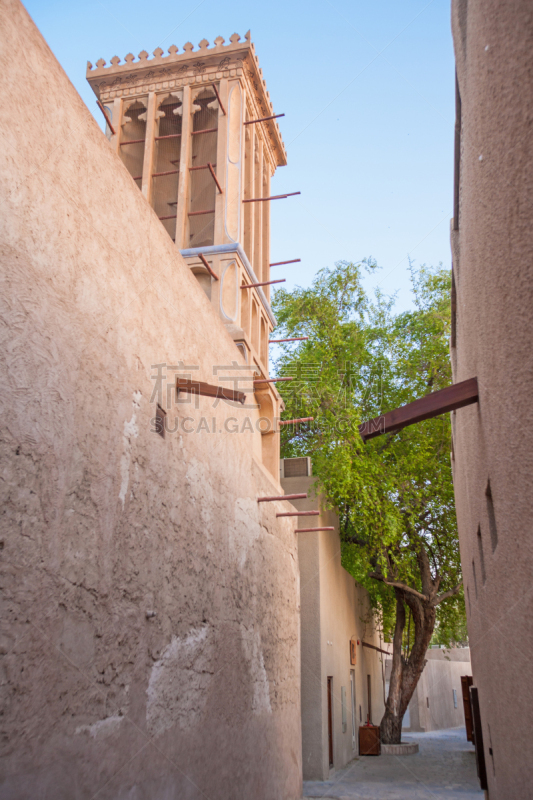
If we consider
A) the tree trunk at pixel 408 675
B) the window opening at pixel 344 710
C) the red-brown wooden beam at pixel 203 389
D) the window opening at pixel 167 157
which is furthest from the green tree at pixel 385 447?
the red-brown wooden beam at pixel 203 389

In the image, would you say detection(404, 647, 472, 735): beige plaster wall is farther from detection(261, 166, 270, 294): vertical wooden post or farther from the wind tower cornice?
the wind tower cornice

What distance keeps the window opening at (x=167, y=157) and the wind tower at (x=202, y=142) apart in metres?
0.02

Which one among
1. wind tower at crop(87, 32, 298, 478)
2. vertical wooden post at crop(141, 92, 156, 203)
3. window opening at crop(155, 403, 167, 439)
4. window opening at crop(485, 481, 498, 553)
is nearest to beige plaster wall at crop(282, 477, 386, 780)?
wind tower at crop(87, 32, 298, 478)

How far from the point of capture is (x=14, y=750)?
292cm

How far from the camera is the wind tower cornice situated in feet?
43.2

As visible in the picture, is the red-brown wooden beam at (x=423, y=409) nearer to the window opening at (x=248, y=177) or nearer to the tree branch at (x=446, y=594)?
the window opening at (x=248, y=177)

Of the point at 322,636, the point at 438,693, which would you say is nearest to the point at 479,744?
the point at 322,636

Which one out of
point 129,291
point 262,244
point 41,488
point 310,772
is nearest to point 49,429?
point 41,488

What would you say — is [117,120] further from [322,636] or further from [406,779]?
[406,779]

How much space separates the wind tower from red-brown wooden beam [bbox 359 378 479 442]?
24.3 feet

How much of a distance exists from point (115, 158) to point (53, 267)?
1.41 metres

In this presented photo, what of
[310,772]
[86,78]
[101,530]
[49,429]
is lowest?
[310,772]

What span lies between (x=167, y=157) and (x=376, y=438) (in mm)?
8681

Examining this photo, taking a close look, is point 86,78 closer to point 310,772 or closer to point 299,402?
point 299,402
